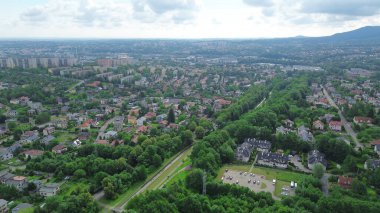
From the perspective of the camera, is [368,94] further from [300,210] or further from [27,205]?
[27,205]

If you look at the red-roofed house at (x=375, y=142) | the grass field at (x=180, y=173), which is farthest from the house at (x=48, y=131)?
the red-roofed house at (x=375, y=142)

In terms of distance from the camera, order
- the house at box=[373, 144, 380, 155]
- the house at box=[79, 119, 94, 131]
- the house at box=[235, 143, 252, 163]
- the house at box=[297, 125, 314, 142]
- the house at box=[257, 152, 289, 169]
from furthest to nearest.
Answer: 1. the house at box=[79, 119, 94, 131]
2. the house at box=[297, 125, 314, 142]
3. the house at box=[373, 144, 380, 155]
4. the house at box=[235, 143, 252, 163]
5. the house at box=[257, 152, 289, 169]

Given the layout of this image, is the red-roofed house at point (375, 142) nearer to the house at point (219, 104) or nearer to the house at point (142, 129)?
the house at point (219, 104)

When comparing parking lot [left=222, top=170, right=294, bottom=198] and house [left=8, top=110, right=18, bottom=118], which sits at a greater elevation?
house [left=8, top=110, right=18, bottom=118]

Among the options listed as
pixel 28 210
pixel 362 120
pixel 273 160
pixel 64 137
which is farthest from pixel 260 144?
pixel 64 137

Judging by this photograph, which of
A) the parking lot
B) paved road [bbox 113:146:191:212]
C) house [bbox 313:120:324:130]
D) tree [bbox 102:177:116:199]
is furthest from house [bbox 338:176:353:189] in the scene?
tree [bbox 102:177:116:199]

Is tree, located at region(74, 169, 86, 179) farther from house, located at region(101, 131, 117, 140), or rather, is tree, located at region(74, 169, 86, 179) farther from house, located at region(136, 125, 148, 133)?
house, located at region(136, 125, 148, 133)
